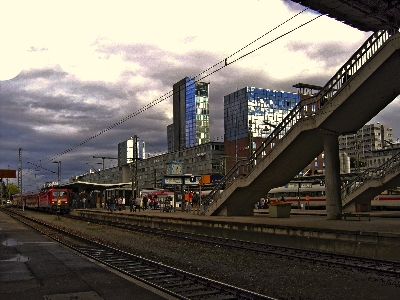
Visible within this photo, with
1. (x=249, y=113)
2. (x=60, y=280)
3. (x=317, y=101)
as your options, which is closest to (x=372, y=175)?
(x=317, y=101)

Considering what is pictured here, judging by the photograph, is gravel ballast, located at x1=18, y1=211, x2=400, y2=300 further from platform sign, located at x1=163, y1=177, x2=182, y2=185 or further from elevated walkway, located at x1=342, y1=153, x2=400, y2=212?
platform sign, located at x1=163, y1=177, x2=182, y2=185

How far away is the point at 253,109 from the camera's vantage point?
114875 mm

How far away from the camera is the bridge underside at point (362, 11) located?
15.7 m

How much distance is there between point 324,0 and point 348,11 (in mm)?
1471

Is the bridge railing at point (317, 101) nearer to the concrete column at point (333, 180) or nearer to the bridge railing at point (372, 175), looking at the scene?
the concrete column at point (333, 180)

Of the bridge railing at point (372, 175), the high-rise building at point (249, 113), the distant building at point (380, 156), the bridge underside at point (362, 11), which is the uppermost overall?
the high-rise building at point (249, 113)

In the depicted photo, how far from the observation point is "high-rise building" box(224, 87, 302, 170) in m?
111

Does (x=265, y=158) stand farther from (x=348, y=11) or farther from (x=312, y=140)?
(x=348, y=11)

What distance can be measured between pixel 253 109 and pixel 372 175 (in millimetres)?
87839

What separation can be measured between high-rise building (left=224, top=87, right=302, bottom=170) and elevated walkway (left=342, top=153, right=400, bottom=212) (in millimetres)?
77479

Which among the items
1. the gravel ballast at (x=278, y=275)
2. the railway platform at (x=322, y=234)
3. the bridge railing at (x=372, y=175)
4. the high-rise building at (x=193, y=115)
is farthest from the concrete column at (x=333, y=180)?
the high-rise building at (x=193, y=115)

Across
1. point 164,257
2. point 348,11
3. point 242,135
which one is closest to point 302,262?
point 164,257

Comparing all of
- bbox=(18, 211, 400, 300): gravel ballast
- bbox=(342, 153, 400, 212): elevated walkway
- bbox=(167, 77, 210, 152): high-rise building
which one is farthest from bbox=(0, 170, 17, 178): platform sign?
bbox=(167, 77, 210, 152): high-rise building

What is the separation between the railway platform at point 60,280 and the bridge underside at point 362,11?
1113 cm
